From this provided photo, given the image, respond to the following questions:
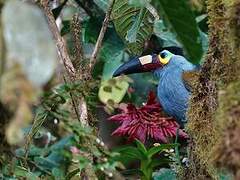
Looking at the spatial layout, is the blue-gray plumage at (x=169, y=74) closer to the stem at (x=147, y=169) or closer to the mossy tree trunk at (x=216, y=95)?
the stem at (x=147, y=169)

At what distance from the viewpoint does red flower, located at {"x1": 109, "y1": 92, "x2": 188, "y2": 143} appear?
1.76 metres

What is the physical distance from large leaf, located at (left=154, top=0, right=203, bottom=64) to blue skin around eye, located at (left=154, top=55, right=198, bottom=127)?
1104mm

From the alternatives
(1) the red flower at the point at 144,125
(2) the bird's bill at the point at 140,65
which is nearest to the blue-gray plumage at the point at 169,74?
(2) the bird's bill at the point at 140,65

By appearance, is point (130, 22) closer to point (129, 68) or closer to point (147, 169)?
point (129, 68)

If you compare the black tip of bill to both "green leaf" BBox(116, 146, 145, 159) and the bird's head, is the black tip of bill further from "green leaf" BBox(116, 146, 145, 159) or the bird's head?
"green leaf" BBox(116, 146, 145, 159)

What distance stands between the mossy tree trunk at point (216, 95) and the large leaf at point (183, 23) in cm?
6

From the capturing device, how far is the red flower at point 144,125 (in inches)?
69.5

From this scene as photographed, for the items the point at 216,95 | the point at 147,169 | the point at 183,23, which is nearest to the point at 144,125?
the point at 147,169

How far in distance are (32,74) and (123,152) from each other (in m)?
0.59

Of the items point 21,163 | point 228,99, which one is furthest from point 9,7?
point 21,163

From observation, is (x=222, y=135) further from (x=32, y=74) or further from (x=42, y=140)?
Answer: (x=42, y=140)

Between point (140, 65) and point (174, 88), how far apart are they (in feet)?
0.46

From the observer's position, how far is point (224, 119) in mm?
865

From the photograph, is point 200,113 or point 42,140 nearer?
point 200,113
